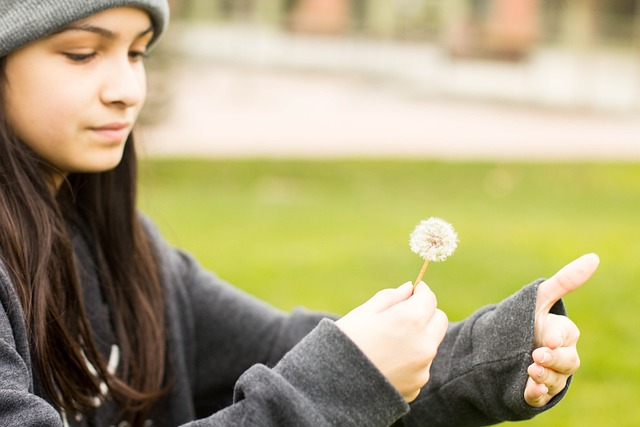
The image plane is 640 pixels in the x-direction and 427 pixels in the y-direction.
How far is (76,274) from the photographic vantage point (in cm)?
180

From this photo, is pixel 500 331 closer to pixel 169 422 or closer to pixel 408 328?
pixel 408 328

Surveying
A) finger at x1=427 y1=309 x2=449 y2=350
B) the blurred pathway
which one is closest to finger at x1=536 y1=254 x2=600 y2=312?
finger at x1=427 y1=309 x2=449 y2=350

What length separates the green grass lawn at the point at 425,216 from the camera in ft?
13.7

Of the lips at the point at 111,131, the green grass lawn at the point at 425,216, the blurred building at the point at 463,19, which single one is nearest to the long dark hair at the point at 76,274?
the lips at the point at 111,131

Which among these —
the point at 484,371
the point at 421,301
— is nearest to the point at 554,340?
the point at 484,371

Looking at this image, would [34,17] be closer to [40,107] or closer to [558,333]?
[40,107]

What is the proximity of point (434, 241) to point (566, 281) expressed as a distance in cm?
21

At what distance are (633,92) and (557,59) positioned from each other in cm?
161

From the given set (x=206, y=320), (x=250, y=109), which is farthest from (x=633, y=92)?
(x=206, y=320)

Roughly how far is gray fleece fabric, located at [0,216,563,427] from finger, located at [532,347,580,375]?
4 centimetres

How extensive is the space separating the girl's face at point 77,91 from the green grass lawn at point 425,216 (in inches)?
26.2

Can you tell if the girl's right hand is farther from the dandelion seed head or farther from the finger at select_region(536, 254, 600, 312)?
the finger at select_region(536, 254, 600, 312)

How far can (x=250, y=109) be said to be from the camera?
16219 millimetres

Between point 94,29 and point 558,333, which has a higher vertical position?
Result: point 94,29
